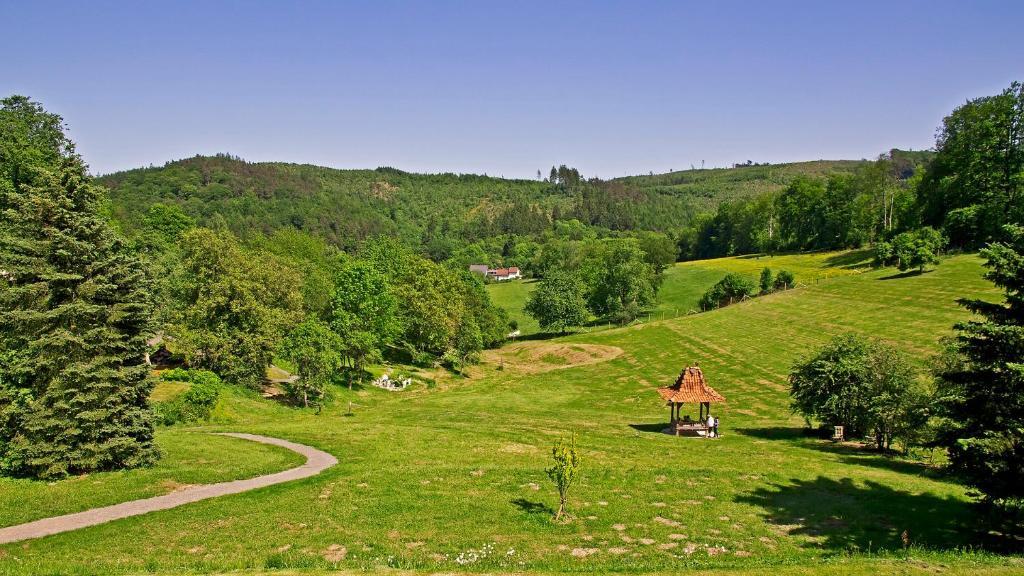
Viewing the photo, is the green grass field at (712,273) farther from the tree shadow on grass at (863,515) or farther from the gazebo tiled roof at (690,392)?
the tree shadow on grass at (863,515)

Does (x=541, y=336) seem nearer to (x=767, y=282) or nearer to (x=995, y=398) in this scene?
(x=767, y=282)

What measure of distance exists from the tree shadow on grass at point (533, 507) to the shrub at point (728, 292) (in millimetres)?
82449

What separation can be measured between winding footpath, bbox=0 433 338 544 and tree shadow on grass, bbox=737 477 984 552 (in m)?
16.3

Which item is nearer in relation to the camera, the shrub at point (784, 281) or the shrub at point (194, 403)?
the shrub at point (194, 403)

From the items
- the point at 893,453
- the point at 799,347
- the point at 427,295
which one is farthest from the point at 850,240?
A: the point at 893,453

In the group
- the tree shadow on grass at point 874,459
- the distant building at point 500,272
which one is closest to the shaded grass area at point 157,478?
the tree shadow on grass at point 874,459

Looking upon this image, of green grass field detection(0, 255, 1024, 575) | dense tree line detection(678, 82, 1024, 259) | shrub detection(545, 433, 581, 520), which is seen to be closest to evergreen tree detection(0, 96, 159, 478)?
green grass field detection(0, 255, 1024, 575)

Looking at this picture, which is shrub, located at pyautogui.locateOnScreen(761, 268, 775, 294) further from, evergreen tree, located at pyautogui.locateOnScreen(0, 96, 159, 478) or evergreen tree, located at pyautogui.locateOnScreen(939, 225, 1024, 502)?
evergreen tree, located at pyautogui.locateOnScreen(0, 96, 159, 478)

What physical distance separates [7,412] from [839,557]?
85.4ft

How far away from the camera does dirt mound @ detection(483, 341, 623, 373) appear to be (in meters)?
73.2

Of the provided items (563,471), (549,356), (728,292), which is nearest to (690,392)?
(563,471)

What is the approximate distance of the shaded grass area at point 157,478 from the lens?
18312 millimetres

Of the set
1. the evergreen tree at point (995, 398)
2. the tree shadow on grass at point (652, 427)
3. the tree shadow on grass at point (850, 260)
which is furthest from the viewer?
the tree shadow on grass at point (850, 260)

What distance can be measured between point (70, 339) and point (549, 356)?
60.6 m
